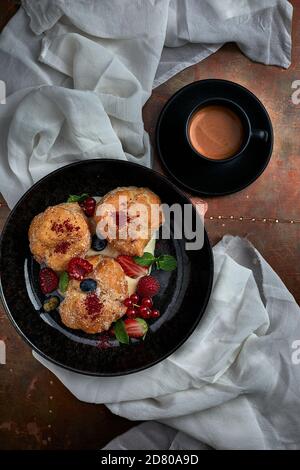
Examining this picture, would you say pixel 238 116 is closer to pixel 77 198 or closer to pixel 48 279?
pixel 77 198

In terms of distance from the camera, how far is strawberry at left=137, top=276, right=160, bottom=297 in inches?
51.9

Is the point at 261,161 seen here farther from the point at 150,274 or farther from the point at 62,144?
the point at 62,144

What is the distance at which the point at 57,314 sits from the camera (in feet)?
4.48

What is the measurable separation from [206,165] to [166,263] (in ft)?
0.87

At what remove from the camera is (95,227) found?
1.33 meters

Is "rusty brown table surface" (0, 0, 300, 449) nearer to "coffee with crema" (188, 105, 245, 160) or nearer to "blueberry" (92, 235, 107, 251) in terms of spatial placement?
"coffee with crema" (188, 105, 245, 160)

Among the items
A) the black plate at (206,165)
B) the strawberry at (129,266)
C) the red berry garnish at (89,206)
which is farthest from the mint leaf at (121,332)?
the black plate at (206,165)

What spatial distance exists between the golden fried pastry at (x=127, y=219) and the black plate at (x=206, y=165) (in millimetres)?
129

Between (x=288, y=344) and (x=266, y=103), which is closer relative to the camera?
(x=288, y=344)

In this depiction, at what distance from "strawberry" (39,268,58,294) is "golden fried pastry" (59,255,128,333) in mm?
52

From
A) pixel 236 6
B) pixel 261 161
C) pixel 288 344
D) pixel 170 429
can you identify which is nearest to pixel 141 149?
pixel 261 161

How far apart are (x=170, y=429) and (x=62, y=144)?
0.78m

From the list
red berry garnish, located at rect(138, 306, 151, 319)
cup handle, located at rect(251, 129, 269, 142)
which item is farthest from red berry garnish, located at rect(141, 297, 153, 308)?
cup handle, located at rect(251, 129, 269, 142)

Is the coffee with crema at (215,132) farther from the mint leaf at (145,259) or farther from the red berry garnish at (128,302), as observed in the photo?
the red berry garnish at (128,302)
